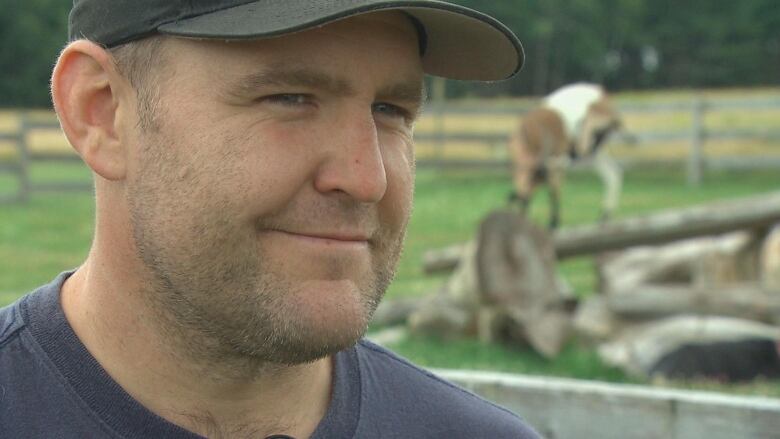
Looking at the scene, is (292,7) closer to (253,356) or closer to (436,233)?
(253,356)

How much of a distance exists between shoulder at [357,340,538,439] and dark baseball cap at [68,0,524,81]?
46cm

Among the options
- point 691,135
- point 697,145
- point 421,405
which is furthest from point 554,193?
point 421,405

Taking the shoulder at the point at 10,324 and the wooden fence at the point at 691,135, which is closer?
the shoulder at the point at 10,324

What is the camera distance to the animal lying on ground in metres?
11.0

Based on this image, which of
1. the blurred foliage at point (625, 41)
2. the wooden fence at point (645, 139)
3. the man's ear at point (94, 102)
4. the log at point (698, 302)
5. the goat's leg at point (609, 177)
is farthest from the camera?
the blurred foliage at point (625, 41)

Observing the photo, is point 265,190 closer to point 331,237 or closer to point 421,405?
point 331,237

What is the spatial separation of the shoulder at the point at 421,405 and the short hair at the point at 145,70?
48 centimetres

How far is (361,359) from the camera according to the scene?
1.43m

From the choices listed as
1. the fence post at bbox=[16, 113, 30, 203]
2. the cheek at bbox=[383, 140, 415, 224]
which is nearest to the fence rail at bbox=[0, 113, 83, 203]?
the fence post at bbox=[16, 113, 30, 203]

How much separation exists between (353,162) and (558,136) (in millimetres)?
10395

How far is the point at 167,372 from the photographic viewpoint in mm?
1224

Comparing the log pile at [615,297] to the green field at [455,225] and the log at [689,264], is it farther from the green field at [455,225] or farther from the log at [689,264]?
the green field at [455,225]

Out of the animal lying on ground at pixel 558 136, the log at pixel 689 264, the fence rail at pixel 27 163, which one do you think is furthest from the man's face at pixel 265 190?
the fence rail at pixel 27 163

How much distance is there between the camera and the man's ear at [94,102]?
119 cm
